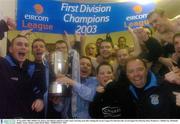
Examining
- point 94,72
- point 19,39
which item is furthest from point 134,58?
point 19,39

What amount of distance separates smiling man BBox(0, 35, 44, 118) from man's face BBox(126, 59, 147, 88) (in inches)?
22.1

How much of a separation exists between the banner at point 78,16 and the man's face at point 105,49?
83 millimetres

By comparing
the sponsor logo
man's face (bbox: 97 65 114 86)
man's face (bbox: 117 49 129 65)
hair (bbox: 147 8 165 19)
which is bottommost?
the sponsor logo

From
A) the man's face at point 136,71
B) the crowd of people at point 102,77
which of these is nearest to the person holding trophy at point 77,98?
the crowd of people at point 102,77

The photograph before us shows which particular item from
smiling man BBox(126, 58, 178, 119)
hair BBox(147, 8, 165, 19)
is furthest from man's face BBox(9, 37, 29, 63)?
→ hair BBox(147, 8, 165, 19)

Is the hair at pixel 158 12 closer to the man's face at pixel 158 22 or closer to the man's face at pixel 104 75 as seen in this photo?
the man's face at pixel 158 22

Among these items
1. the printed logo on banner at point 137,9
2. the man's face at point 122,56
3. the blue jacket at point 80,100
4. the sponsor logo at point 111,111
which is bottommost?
the sponsor logo at point 111,111

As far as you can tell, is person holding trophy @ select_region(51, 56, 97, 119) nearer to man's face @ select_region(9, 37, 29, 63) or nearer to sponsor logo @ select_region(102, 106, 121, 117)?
sponsor logo @ select_region(102, 106, 121, 117)

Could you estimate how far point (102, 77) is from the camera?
7.00 ft

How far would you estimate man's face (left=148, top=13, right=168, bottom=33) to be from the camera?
215 centimetres

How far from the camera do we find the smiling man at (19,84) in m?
2.10

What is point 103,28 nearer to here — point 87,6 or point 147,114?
point 87,6

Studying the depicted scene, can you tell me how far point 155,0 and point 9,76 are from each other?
3.41ft

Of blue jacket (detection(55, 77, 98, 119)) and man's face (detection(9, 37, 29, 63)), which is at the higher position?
man's face (detection(9, 37, 29, 63))
